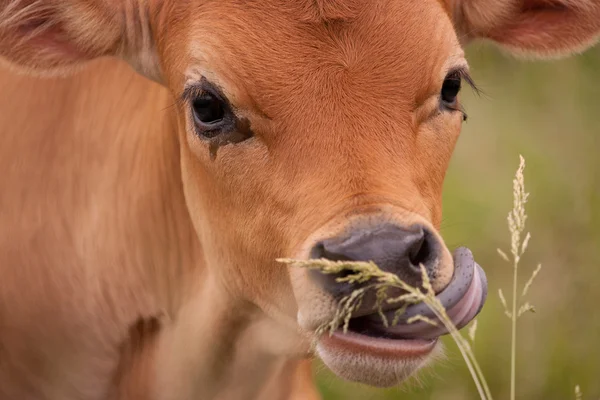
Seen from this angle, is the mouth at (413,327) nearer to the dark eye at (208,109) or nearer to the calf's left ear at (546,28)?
the dark eye at (208,109)

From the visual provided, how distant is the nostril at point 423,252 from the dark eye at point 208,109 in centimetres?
92

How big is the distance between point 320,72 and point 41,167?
1556 millimetres

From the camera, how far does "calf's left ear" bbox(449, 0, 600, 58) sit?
4793 mm

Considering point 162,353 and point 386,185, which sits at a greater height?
point 386,185

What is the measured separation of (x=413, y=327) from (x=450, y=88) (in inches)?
39.8

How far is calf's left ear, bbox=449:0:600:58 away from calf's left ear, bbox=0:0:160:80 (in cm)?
133

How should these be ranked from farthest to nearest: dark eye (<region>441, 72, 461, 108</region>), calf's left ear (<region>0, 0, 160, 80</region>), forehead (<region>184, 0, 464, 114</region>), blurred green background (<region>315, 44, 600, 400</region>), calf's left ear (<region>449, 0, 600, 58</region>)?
blurred green background (<region>315, 44, 600, 400</region>)
calf's left ear (<region>449, 0, 600, 58</region>)
calf's left ear (<region>0, 0, 160, 80</region>)
dark eye (<region>441, 72, 461, 108</region>)
forehead (<region>184, 0, 464, 114</region>)

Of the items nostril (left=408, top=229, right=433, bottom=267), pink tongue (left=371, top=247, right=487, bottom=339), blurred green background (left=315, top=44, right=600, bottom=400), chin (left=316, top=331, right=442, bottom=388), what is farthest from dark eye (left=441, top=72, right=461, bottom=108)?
blurred green background (left=315, top=44, right=600, bottom=400)

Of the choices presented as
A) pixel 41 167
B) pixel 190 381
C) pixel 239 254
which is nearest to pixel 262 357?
pixel 190 381

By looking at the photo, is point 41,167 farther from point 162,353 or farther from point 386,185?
point 386,185

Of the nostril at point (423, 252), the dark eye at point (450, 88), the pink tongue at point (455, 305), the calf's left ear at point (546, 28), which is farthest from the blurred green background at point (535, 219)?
the nostril at point (423, 252)

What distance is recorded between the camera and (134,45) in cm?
447

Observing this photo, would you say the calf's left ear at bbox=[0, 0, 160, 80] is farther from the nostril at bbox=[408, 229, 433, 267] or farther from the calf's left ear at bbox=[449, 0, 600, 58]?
the nostril at bbox=[408, 229, 433, 267]

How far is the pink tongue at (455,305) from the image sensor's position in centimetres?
344
